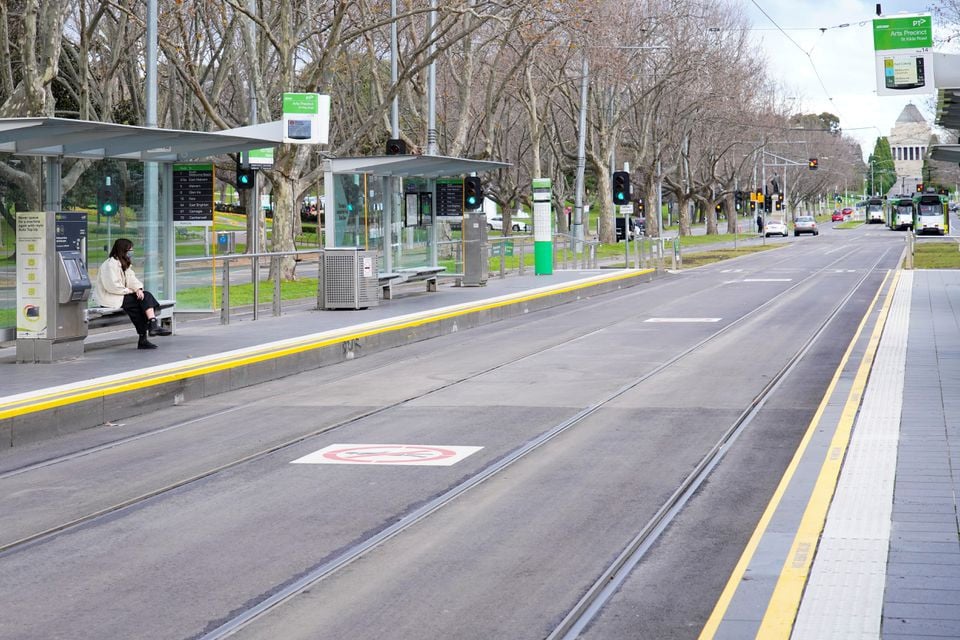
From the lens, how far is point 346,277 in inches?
926

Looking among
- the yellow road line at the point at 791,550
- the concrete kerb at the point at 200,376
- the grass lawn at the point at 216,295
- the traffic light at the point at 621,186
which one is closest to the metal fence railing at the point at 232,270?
the grass lawn at the point at 216,295

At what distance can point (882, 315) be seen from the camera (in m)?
22.8

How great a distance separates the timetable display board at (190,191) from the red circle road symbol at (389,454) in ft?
29.1

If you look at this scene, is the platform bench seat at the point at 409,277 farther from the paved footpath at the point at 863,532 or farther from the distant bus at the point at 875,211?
the distant bus at the point at 875,211

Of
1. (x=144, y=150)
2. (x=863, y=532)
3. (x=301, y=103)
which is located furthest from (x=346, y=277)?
(x=863, y=532)

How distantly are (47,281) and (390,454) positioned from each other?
611cm

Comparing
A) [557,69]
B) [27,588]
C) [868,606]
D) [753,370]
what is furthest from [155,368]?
[557,69]

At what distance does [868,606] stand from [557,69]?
49557 millimetres

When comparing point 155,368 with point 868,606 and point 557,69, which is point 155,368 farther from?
point 557,69

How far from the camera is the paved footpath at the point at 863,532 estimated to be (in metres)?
5.73

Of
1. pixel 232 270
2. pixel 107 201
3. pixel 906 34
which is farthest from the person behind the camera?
pixel 906 34

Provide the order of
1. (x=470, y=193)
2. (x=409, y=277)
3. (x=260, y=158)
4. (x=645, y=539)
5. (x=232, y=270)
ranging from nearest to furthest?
(x=645, y=539)
(x=232, y=270)
(x=409, y=277)
(x=260, y=158)
(x=470, y=193)

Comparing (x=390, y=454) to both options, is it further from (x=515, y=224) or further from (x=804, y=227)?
(x=515, y=224)

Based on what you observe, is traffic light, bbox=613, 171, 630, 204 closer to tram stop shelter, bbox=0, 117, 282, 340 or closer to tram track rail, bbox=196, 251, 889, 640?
tram stop shelter, bbox=0, 117, 282, 340
